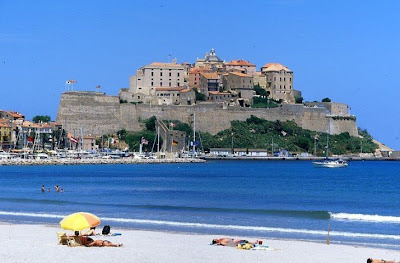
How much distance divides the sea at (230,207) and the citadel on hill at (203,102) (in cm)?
3065

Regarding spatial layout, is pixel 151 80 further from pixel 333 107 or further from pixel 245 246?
pixel 245 246

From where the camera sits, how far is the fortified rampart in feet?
265

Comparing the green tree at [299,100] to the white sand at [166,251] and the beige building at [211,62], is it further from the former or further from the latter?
the white sand at [166,251]

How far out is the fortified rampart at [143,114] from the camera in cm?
8069

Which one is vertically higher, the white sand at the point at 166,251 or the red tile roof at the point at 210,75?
the red tile roof at the point at 210,75

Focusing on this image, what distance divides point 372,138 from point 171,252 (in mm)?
88693

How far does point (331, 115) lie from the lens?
304 feet

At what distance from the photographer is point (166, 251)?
1770cm

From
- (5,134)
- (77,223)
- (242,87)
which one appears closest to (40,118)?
(5,134)

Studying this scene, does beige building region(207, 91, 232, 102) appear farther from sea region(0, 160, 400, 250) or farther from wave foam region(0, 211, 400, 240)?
wave foam region(0, 211, 400, 240)

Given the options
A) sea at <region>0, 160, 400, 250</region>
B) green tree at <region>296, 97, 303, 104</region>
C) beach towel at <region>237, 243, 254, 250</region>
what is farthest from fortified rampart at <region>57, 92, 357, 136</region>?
beach towel at <region>237, 243, 254, 250</region>

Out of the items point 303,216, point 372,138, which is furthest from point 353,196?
point 372,138

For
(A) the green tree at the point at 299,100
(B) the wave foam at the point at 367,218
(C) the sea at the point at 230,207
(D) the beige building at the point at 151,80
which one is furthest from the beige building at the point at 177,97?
(B) the wave foam at the point at 367,218

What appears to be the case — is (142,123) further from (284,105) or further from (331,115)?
(331,115)
